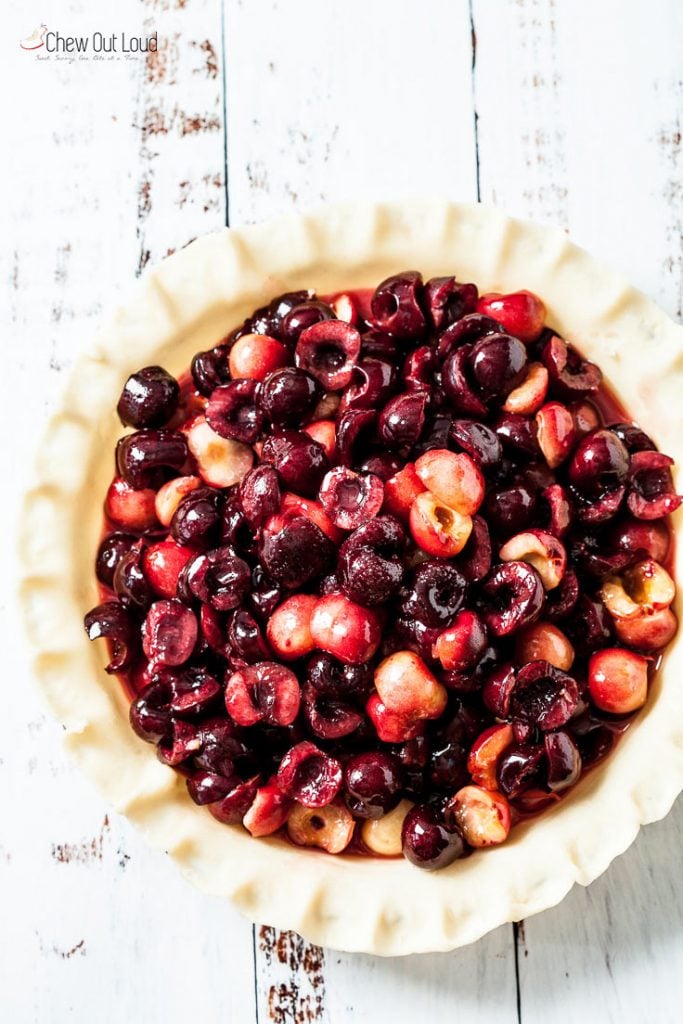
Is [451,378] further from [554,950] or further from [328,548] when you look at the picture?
[554,950]

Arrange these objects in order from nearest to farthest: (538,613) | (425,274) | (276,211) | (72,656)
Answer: (538,613)
(72,656)
(425,274)
(276,211)

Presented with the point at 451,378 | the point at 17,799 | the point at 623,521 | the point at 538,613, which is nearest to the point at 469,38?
the point at 451,378

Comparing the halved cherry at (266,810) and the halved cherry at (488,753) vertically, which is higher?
the halved cherry at (488,753)

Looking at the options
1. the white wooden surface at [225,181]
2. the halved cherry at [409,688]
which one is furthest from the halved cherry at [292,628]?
the white wooden surface at [225,181]

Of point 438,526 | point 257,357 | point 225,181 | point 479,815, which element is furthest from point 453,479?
point 225,181

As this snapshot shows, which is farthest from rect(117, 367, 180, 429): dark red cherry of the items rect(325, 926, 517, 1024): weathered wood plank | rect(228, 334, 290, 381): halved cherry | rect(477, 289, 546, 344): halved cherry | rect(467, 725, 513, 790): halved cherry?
rect(325, 926, 517, 1024): weathered wood plank

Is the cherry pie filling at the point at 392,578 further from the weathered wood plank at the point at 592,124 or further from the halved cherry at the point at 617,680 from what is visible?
the weathered wood plank at the point at 592,124

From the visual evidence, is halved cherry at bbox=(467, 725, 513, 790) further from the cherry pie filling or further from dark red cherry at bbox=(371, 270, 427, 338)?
dark red cherry at bbox=(371, 270, 427, 338)
